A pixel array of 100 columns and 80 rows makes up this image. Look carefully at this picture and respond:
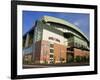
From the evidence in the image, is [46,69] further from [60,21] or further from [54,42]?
[60,21]

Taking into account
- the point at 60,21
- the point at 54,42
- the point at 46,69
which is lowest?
the point at 46,69

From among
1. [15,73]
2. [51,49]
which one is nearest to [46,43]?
[51,49]

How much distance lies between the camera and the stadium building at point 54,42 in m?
1.86

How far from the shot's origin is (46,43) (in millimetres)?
1904

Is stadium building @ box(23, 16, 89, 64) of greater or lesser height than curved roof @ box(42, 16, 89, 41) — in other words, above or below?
below

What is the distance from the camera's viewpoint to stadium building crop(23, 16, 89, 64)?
1.86 metres

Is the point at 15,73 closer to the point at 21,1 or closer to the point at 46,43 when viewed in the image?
the point at 46,43

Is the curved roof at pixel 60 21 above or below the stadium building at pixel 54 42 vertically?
above

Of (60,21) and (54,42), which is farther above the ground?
(60,21)

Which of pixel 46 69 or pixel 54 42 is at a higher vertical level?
pixel 54 42

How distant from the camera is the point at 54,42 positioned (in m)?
1.93

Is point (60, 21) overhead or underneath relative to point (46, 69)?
overhead

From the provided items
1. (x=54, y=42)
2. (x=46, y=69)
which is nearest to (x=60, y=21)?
(x=54, y=42)

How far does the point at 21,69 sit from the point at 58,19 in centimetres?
56
